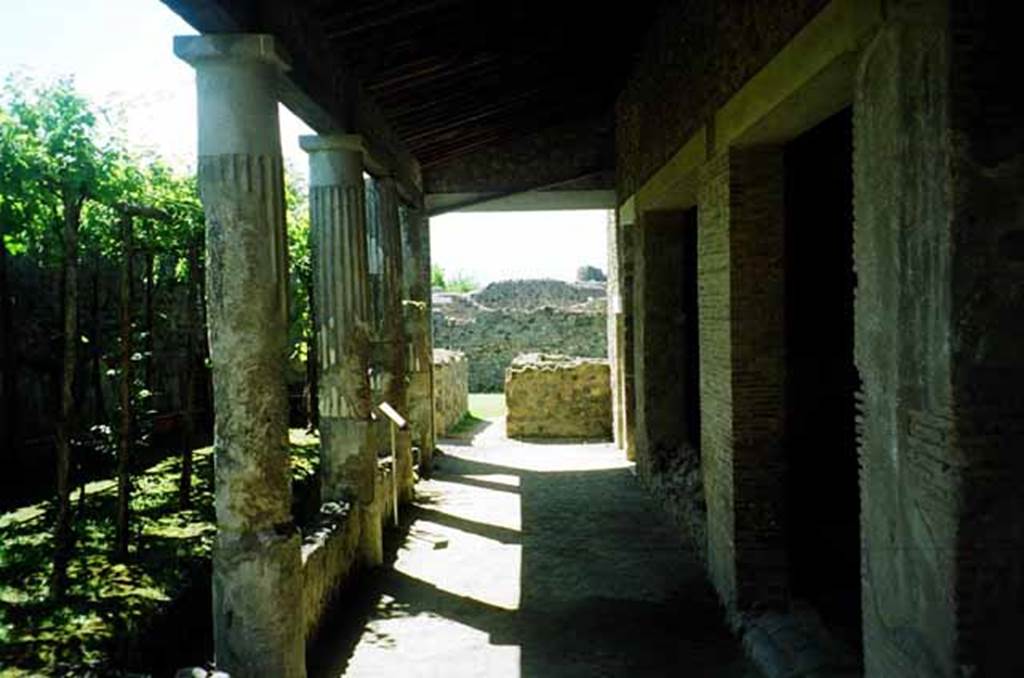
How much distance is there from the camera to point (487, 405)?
2122 cm

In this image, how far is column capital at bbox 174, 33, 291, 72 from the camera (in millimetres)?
4121

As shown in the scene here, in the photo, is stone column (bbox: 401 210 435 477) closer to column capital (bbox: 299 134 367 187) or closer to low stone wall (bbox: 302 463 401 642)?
low stone wall (bbox: 302 463 401 642)

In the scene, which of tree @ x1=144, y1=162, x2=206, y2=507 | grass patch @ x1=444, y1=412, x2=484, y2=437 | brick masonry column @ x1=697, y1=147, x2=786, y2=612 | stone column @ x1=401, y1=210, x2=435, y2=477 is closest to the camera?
brick masonry column @ x1=697, y1=147, x2=786, y2=612

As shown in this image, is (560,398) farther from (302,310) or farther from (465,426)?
(302,310)

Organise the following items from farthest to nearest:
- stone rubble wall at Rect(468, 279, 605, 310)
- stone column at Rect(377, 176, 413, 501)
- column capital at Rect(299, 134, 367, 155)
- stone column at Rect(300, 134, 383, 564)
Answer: stone rubble wall at Rect(468, 279, 605, 310) < stone column at Rect(377, 176, 413, 501) < stone column at Rect(300, 134, 383, 564) < column capital at Rect(299, 134, 367, 155)

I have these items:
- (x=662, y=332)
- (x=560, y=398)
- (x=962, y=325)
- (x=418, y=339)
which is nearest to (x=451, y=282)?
(x=560, y=398)

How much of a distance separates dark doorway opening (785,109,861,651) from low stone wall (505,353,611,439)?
26.3ft

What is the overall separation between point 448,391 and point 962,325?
1318 centimetres

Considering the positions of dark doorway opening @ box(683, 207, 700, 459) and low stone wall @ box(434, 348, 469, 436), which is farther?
low stone wall @ box(434, 348, 469, 436)

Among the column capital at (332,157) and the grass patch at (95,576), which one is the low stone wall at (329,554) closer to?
the grass patch at (95,576)

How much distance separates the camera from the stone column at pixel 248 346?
4219mm

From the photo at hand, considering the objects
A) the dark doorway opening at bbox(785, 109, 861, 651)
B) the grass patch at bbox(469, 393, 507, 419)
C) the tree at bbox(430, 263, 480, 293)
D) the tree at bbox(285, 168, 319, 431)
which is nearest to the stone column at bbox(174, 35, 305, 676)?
the dark doorway opening at bbox(785, 109, 861, 651)

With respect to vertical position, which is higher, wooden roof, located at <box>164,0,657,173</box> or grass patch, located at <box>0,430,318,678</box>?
wooden roof, located at <box>164,0,657,173</box>

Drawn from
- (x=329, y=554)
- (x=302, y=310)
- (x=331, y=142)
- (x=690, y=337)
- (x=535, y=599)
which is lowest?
(x=535, y=599)
